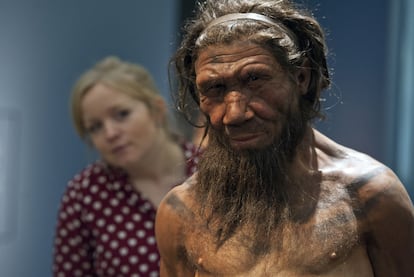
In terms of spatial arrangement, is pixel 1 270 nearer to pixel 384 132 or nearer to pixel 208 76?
pixel 384 132

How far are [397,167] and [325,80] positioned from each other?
1.16 m

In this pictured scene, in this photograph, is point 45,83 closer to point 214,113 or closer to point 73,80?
point 73,80

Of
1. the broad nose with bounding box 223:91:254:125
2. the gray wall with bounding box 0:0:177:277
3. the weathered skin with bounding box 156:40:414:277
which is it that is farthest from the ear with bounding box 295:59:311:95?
the gray wall with bounding box 0:0:177:277

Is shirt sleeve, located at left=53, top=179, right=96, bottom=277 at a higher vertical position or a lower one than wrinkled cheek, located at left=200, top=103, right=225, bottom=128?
lower

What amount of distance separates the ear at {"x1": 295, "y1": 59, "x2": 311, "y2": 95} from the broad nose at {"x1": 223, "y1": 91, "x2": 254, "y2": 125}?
114 millimetres

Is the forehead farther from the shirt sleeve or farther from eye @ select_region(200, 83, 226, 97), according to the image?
the shirt sleeve

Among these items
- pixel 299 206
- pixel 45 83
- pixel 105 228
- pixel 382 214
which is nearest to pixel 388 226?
pixel 382 214

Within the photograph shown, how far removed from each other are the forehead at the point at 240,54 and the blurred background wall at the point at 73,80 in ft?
3.59

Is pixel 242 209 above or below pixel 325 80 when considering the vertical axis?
below

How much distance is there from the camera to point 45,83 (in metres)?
2.66

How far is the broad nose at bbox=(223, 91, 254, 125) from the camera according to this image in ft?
4.00

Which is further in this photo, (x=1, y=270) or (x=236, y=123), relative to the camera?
(x=1, y=270)

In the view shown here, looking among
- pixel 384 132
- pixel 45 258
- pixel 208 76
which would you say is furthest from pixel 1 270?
pixel 208 76

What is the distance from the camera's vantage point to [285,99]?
1.25 meters
